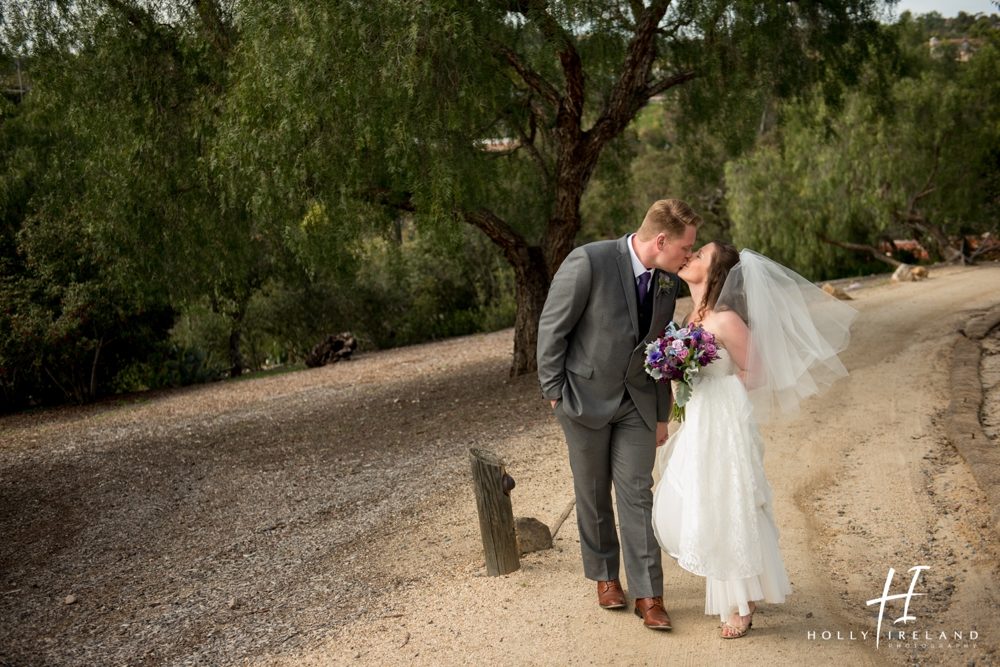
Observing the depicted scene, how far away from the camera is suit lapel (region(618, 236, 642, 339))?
476 cm

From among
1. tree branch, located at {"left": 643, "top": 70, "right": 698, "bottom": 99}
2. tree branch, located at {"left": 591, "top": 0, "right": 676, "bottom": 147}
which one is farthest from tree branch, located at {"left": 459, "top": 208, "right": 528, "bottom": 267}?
tree branch, located at {"left": 643, "top": 70, "right": 698, "bottom": 99}

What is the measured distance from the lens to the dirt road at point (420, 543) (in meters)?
5.00

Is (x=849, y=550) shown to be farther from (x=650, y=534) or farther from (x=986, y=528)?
(x=650, y=534)

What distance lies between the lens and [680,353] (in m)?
4.54

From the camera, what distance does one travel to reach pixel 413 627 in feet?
17.9

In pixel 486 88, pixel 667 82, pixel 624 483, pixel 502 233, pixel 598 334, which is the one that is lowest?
pixel 624 483

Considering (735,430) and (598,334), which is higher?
(598,334)

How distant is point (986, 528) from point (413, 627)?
369 cm

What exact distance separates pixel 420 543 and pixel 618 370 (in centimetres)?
309

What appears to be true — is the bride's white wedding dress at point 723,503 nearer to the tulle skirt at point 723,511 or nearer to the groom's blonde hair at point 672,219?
the tulle skirt at point 723,511

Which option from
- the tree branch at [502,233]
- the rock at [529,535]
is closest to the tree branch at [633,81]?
the tree branch at [502,233]

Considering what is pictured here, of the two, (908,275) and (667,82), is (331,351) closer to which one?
(667,82)

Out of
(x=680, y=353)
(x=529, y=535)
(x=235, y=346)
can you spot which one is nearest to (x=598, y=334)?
Result: (x=680, y=353)

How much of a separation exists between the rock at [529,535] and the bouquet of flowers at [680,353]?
84.1 inches
